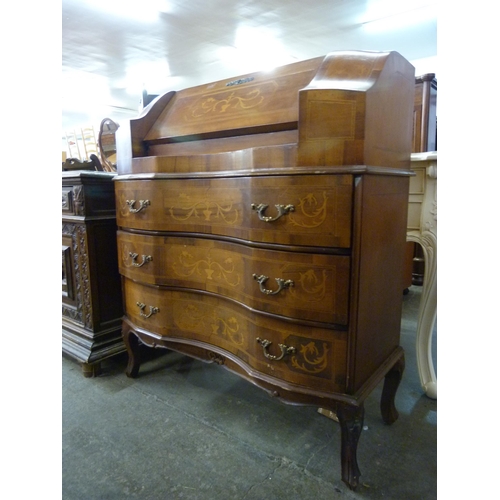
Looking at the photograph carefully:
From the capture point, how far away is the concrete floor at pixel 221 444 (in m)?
1.16

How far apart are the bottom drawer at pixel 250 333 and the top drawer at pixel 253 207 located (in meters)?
0.26

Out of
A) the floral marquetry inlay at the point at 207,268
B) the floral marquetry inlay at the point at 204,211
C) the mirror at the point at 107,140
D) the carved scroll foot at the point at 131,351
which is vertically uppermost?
the mirror at the point at 107,140

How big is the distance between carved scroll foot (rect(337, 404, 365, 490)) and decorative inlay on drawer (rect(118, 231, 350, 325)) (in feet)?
0.86

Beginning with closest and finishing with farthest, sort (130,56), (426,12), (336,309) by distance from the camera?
(336,309), (426,12), (130,56)

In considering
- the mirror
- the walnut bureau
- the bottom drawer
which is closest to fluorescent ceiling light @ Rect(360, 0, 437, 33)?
the mirror

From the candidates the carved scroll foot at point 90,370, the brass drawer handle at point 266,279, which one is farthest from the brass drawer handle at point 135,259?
the carved scroll foot at point 90,370

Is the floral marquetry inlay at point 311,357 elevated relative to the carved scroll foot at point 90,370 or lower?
elevated

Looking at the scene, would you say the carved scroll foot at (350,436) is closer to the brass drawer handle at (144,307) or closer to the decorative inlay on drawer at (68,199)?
the brass drawer handle at (144,307)

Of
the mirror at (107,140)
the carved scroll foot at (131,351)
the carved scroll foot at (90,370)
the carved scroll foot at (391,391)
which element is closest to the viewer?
the carved scroll foot at (391,391)

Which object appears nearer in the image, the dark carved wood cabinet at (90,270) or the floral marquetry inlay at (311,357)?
the floral marquetry inlay at (311,357)
